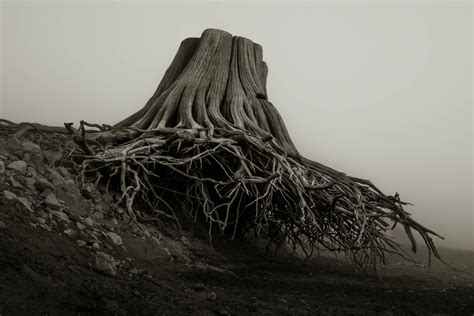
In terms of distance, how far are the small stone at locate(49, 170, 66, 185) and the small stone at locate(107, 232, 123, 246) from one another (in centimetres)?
60

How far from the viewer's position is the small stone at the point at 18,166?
325 centimetres

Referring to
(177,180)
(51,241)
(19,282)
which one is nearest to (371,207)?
(177,180)

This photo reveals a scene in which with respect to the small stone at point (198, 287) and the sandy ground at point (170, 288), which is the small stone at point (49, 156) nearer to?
the sandy ground at point (170, 288)

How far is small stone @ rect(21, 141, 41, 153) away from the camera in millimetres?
3618

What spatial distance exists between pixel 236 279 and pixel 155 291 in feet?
3.22

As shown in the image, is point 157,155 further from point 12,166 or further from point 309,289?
point 309,289

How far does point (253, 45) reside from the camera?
6371 millimetres

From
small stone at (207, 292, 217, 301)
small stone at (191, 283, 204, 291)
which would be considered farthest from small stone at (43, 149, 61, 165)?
small stone at (207, 292, 217, 301)

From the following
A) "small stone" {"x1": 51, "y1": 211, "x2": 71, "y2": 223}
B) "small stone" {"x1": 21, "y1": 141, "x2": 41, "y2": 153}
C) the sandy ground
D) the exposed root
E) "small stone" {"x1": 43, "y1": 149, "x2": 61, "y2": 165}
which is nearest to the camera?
the sandy ground

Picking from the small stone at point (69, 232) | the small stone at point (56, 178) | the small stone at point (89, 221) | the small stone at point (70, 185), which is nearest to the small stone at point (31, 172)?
the small stone at point (56, 178)

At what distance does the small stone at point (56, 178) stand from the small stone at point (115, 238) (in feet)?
1.97

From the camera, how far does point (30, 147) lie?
3.68 meters

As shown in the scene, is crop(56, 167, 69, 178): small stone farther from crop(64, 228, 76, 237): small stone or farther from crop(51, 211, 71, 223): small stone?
crop(64, 228, 76, 237): small stone

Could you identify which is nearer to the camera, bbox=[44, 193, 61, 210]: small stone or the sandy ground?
the sandy ground
